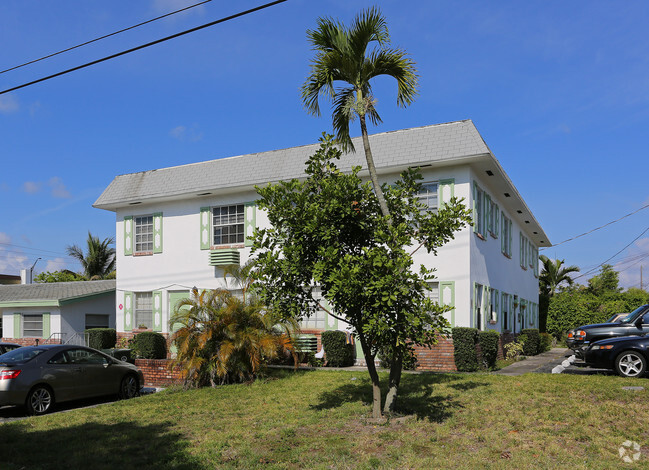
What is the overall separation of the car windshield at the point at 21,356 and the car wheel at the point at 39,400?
2.08 ft

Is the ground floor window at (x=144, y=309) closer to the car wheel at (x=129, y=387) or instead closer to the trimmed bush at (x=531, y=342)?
A: the car wheel at (x=129, y=387)

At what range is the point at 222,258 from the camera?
20.5m

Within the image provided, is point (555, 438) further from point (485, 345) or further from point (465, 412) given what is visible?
point (485, 345)

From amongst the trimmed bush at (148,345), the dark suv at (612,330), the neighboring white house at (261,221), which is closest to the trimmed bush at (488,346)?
the neighboring white house at (261,221)

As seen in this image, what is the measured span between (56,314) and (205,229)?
832 centimetres

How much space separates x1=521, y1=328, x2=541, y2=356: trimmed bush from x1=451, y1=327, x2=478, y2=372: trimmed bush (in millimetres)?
8728

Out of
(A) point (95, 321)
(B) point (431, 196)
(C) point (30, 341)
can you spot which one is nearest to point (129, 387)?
(B) point (431, 196)

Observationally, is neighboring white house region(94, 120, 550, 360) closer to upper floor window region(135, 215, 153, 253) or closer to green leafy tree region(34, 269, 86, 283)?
upper floor window region(135, 215, 153, 253)

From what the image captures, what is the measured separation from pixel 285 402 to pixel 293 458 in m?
4.00

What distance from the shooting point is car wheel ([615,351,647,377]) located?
1264 centimetres

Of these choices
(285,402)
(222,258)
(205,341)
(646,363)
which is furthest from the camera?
(222,258)

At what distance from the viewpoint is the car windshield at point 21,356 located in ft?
38.1

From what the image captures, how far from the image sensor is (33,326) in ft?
81.9

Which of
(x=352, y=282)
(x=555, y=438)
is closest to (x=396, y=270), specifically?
(x=352, y=282)
